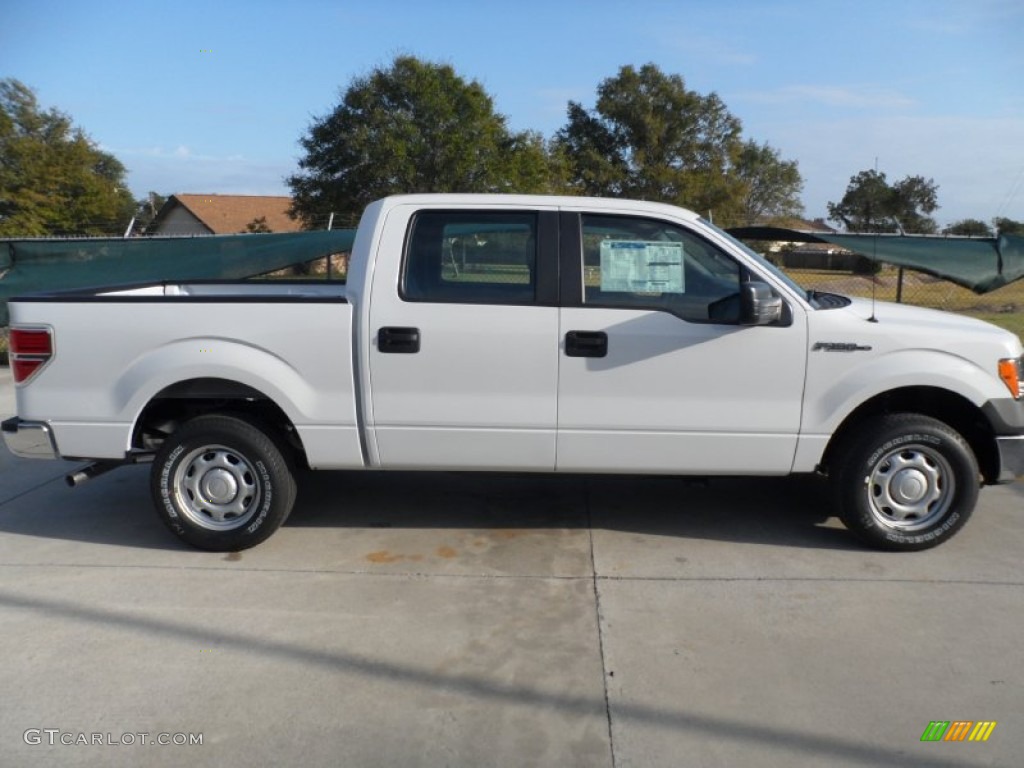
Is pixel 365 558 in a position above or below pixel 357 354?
below

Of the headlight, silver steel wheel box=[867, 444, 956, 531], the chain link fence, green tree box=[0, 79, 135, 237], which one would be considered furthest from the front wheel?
green tree box=[0, 79, 135, 237]

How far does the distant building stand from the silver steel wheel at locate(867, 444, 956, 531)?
56753 millimetres

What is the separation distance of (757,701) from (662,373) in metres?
1.80

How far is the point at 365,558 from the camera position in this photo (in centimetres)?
483

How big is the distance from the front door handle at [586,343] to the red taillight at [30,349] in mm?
2833

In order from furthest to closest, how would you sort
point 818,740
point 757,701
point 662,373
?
point 662,373 → point 757,701 → point 818,740

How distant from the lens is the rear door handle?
15.1ft

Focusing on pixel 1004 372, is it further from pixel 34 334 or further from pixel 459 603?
pixel 34 334

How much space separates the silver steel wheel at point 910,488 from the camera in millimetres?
4730

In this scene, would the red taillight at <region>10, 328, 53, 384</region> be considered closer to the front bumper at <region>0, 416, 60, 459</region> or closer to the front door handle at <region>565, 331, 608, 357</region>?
the front bumper at <region>0, 416, 60, 459</region>

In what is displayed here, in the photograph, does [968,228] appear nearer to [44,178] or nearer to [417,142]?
[417,142]

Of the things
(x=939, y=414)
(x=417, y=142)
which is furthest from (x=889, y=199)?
(x=939, y=414)

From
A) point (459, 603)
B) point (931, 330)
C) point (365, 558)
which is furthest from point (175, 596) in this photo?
point (931, 330)

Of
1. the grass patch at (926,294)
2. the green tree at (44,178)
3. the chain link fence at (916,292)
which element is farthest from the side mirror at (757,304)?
the green tree at (44,178)
